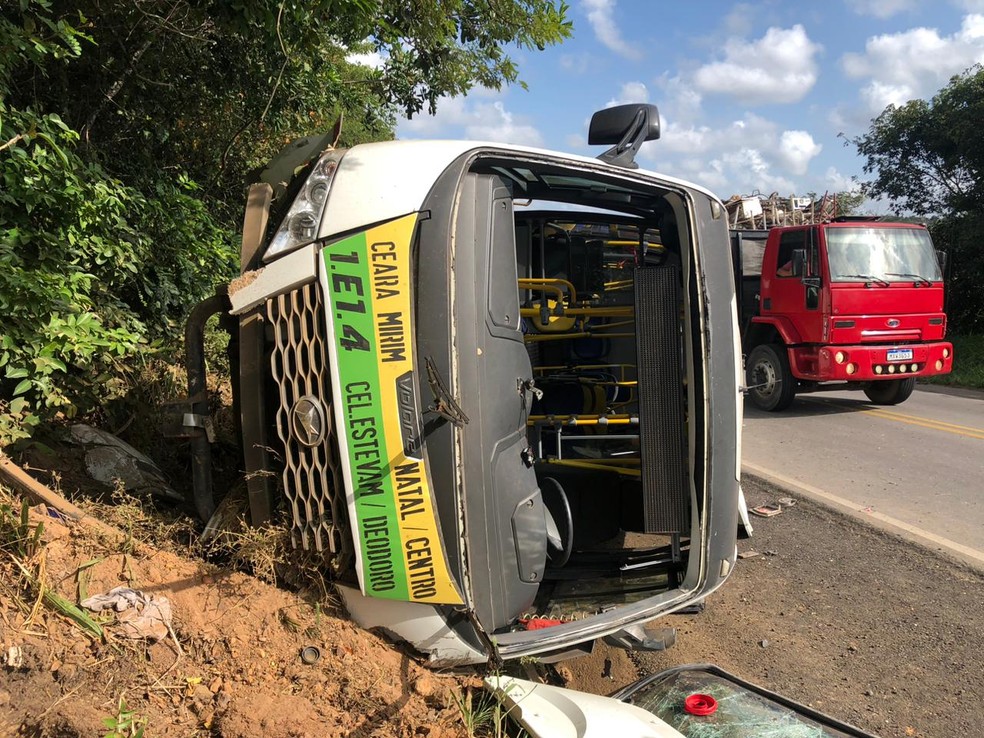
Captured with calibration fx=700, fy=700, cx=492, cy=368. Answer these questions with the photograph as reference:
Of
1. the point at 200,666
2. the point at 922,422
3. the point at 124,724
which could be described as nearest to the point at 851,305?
A: the point at 922,422

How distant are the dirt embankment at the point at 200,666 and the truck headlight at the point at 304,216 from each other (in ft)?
3.80

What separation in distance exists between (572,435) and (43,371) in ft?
9.43

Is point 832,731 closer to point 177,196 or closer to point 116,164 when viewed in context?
point 177,196

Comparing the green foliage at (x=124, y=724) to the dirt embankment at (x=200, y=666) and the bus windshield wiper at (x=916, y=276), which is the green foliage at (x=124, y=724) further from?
the bus windshield wiper at (x=916, y=276)

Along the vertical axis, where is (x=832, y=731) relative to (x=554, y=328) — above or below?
below

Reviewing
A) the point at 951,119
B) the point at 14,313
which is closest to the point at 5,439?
the point at 14,313

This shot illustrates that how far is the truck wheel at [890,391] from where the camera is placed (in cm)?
1010

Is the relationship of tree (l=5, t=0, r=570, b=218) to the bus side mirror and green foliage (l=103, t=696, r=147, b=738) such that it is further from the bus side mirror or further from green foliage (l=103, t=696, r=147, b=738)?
the bus side mirror

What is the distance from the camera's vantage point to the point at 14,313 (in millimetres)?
2820

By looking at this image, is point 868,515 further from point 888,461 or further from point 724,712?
point 724,712

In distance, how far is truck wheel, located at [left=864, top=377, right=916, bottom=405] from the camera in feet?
33.1

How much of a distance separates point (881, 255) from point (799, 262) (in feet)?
3.51

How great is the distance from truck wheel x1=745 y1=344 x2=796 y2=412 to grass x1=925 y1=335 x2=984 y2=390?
6130mm

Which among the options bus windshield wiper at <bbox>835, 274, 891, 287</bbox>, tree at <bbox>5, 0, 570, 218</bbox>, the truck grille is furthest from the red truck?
the truck grille
